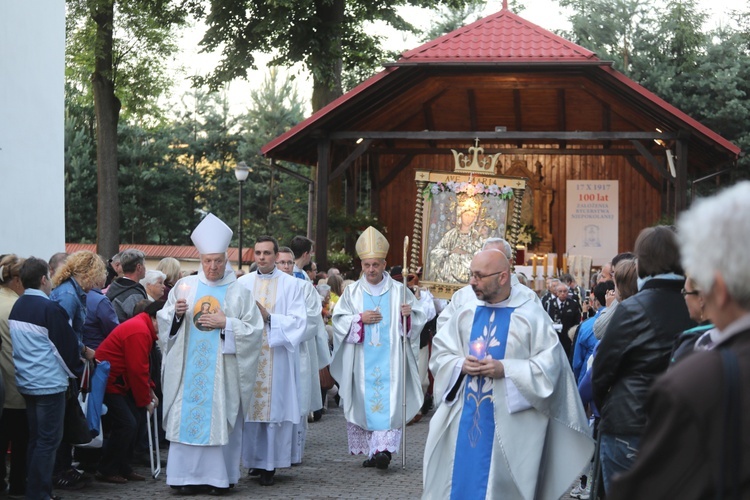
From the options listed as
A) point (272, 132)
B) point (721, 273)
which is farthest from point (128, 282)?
point (272, 132)

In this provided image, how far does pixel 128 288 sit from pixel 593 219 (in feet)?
54.6

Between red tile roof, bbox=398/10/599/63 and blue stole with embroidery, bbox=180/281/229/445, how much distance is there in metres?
11.0

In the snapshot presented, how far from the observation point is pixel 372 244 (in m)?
10.5

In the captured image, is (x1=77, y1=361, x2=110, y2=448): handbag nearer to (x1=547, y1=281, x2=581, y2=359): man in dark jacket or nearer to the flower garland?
(x1=547, y1=281, x2=581, y2=359): man in dark jacket

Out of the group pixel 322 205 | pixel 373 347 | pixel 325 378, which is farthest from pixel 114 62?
pixel 373 347

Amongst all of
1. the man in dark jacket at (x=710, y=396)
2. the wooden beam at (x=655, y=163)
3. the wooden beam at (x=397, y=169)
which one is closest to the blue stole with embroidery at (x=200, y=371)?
the man in dark jacket at (x=710, y=396)

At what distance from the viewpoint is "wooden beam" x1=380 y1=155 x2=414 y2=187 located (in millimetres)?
25688

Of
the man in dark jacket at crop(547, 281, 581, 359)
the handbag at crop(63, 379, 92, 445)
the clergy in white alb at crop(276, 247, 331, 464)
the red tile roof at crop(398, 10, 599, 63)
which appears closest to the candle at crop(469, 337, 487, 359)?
the handbag at crop(63, 379, 92, 445)

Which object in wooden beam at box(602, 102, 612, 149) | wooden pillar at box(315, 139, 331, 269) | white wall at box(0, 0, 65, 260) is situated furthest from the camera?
wooden beam at box(602, 102, 612, 149)

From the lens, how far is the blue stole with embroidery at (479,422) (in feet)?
20.3

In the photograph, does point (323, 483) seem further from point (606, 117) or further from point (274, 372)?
point (606, 117)

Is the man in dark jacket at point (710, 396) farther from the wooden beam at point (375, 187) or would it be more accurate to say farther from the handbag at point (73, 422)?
the wooden beam at point (375, 187)

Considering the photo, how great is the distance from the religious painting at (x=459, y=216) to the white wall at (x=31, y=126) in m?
5.18

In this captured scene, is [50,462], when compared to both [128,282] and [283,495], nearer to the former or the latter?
[283,495]
